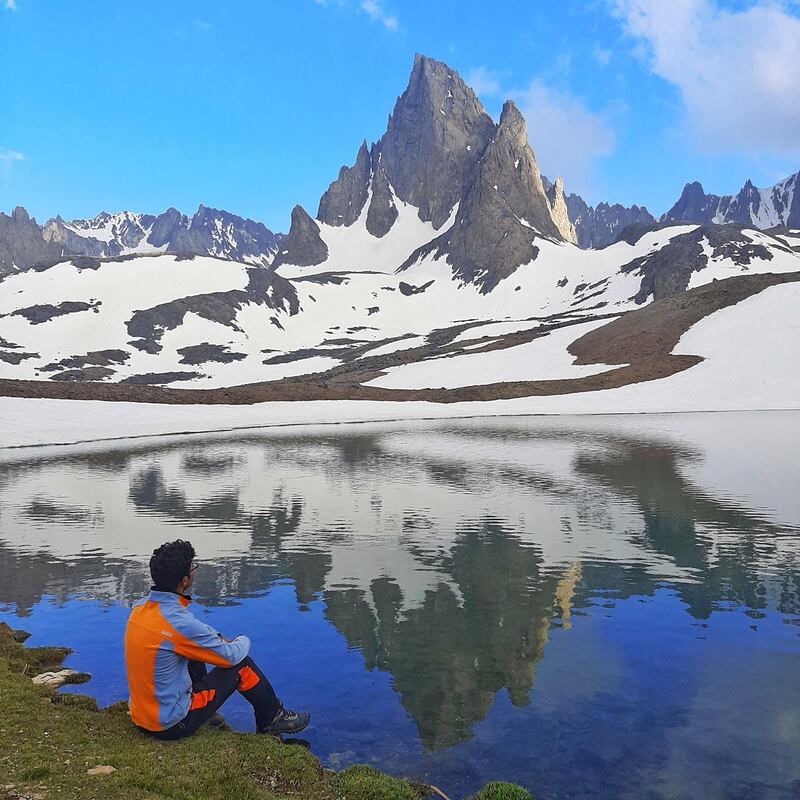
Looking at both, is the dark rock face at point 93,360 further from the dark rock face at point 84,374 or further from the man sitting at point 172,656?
the man sitting at point 172,656

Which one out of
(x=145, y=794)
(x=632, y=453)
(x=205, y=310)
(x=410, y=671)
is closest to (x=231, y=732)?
(x=145, y=794)

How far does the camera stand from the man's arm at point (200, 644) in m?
7.78

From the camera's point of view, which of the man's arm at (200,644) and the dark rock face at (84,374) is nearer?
the man's arm at (200,644)

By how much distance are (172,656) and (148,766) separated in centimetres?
110

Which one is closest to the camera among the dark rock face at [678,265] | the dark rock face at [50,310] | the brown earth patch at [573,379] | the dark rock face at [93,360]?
the brown earth patch at [573,379]

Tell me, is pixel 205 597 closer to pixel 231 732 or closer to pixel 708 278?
pixel 231 732

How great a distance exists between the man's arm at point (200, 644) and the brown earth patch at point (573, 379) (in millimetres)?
60757

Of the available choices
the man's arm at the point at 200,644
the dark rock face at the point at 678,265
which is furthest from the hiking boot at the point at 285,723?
the dark rock face at the point at 678,265

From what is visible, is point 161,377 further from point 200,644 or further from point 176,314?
point 200,644

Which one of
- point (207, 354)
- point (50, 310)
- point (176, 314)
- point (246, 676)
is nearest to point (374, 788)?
point (246, 676)

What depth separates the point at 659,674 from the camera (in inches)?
390

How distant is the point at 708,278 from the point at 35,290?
180821mm

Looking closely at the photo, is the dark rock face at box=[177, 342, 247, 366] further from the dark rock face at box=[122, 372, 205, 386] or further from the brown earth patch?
the brown earth patch

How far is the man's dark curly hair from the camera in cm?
781
